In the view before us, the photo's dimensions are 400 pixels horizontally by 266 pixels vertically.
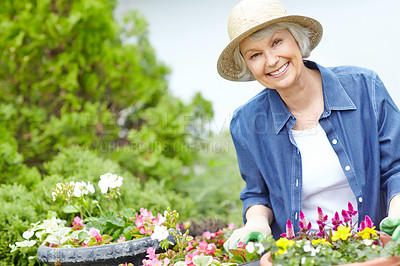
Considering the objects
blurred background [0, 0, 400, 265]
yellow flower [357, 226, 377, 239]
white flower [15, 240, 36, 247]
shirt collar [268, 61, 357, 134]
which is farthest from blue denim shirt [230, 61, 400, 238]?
blurred background [0, 0, 400, 265]

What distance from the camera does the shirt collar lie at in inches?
75.1

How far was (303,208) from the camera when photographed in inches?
80.2

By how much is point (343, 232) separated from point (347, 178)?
67 cm

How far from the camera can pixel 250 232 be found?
5.53 ft

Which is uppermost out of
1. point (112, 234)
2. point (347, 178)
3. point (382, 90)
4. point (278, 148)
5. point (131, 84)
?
point (131, 84)

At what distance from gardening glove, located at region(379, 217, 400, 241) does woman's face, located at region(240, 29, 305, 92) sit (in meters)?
0.79

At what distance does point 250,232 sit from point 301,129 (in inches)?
24.8

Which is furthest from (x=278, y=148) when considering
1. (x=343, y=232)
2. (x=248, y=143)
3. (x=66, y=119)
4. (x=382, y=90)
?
(x=66, y=119)

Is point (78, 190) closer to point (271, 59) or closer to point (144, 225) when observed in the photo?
point (144, 225)

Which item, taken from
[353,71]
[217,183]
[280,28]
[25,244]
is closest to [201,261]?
[25,244]

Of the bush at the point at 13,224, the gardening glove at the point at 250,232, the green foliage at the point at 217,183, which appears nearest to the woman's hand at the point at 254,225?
the gardening glove at the point at 250,232

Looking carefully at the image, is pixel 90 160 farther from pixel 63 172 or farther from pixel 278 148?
pixel 278 148

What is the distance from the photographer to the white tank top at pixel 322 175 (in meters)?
1.92

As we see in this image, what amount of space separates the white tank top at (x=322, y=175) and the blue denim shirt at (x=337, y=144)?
0.04 m
